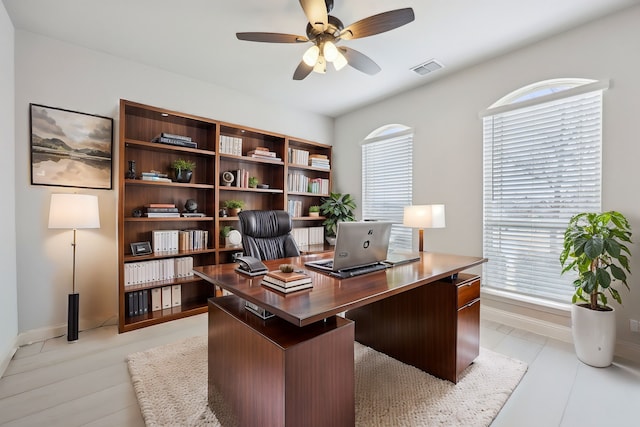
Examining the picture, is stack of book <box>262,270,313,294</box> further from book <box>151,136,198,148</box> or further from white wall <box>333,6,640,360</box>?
white wall <box>333,6,640,360</box>

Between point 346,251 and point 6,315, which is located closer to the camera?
point 346,251

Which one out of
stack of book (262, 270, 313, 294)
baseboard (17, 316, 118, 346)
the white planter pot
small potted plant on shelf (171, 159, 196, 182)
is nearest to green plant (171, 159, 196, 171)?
small potted plant on shelf (171, 159, 196, 182)

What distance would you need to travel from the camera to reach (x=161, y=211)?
2.95 meters

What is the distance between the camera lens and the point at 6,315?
2.16 metres

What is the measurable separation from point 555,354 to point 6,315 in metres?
4.31

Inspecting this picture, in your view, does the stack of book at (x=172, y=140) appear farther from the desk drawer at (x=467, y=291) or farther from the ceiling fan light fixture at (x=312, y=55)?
the desk drawer at (x=467, y=291)

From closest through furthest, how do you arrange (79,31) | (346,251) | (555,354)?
(346,251) → (555,354) → (79,31)

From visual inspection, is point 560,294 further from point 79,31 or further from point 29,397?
point 79,31

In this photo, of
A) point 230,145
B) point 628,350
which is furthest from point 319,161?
point 628,350

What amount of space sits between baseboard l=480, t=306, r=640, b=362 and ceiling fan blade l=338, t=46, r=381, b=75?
2.67m

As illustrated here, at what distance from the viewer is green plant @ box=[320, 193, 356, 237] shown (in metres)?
4.28

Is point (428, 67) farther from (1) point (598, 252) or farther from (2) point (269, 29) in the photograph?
(1) point (598, 252)

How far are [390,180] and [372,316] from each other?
2168mm

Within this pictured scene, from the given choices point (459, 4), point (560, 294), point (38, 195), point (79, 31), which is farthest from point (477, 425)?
point (79, 31)
